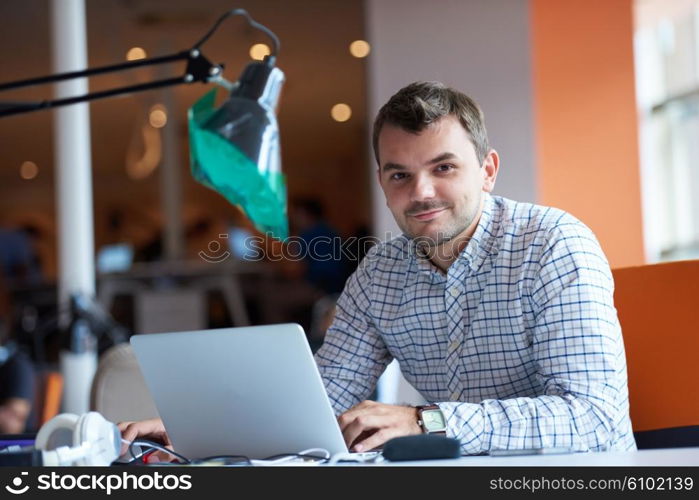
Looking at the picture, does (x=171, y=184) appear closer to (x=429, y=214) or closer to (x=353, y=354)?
(x=353, y=354)

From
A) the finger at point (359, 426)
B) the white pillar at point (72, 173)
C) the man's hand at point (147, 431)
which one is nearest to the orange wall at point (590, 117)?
the white pillar at point (72, 173)

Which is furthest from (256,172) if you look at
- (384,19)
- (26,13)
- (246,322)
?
(246,322)

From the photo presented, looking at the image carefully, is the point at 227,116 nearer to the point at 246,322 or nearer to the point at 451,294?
the point at 451,294

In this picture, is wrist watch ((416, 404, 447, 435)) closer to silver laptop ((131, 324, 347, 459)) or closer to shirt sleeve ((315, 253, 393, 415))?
silver laptop ((131, 324, 347, 459))

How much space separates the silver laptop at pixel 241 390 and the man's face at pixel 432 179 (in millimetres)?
617

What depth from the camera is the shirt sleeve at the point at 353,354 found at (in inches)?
78.3

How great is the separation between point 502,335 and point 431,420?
13.5 inches

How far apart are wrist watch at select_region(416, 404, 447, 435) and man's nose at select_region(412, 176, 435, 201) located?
49 cm

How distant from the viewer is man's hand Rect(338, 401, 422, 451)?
1417mm

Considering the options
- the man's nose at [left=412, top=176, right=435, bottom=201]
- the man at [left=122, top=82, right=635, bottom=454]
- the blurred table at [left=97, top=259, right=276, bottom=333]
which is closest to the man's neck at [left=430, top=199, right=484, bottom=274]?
the man at [left=122, top=82, right=635, bottom=454]

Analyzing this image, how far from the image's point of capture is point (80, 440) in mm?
1146

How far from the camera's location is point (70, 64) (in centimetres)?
452

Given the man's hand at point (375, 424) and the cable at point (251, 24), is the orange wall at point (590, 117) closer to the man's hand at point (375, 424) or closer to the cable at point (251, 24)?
the cable at point (251, 24)

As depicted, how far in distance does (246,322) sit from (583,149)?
14.9 feet
